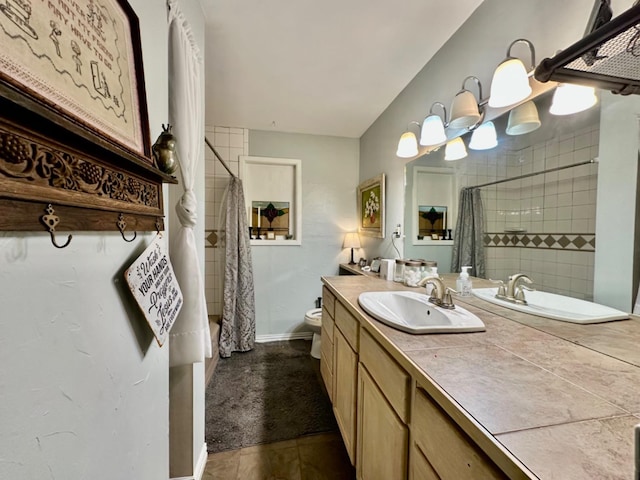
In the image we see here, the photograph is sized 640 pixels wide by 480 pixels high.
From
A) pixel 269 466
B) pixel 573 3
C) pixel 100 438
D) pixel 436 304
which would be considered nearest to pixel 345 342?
pixel 436 304

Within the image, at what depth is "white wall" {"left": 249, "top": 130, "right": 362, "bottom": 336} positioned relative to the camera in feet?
9.37

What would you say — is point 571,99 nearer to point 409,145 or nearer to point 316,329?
point 409,145

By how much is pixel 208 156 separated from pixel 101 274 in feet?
8.25

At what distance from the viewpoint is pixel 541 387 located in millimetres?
578

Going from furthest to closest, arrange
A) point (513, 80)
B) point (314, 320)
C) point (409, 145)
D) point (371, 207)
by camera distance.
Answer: point (371, 207) → point (314, 320) → point (409, 145) → point (513, 80)

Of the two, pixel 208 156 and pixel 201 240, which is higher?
pixel 208 156

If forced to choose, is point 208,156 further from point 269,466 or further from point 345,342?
point 269,466

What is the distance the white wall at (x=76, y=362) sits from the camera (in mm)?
331

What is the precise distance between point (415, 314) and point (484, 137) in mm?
1011

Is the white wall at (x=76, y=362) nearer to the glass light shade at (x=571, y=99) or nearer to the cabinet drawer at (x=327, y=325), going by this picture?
the cabinet drawer at (x=327, y=325)

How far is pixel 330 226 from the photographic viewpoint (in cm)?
302

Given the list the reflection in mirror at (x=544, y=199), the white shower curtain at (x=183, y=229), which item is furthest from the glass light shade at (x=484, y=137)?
the white shower curtain at (x=183, y=229)

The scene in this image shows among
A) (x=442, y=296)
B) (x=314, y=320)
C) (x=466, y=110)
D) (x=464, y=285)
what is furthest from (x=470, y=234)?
(x=314, y=320)

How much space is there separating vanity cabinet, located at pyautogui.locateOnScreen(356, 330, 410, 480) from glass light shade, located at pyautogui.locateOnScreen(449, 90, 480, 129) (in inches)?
47.5
